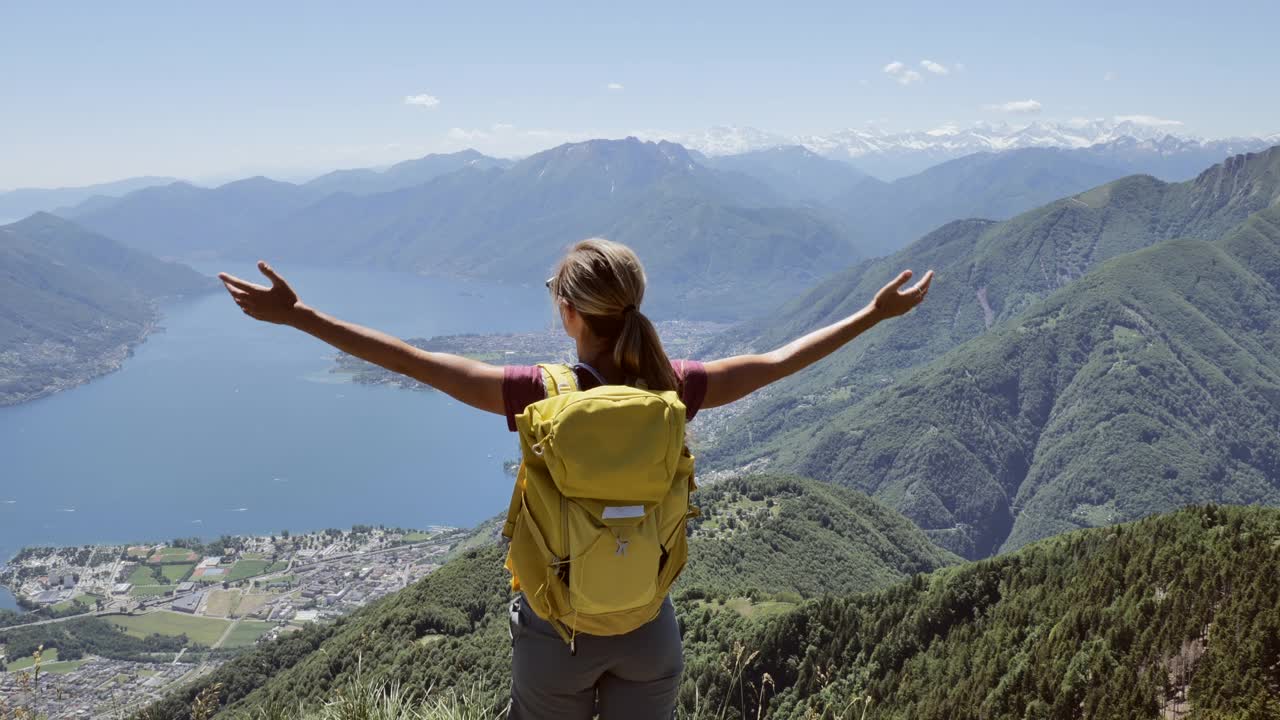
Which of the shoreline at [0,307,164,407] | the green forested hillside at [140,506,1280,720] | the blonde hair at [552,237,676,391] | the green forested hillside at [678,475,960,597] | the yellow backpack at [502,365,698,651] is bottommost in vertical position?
the shoreline at [0,307,164,407]

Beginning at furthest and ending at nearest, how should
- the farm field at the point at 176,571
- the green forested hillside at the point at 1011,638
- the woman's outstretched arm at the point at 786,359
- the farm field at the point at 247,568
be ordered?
1. the farm field at the point at 247,568
2. the farm field at the point at 176,571
3. the green forested hillside at the point at 1011,638
4. the woman's outstretched arm at the point at 786,359

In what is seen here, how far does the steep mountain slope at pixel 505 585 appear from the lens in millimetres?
25281

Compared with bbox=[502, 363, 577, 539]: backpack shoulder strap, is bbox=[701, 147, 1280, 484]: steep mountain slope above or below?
below

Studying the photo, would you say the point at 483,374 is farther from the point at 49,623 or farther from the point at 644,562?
the point at 49,623

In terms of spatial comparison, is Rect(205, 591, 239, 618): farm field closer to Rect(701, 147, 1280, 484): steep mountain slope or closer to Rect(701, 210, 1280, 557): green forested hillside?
Rect(701, 210, 1280, 557): green forested hillside

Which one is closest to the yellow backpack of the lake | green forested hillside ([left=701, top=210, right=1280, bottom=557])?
the lake

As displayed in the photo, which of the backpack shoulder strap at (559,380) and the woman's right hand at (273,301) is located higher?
the woman's right hand at (273,301)

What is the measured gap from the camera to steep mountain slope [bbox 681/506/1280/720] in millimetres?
10984

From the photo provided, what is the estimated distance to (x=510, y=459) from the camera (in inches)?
4461

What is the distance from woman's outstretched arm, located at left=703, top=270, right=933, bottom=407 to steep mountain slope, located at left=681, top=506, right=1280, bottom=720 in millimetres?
Answer: 1517

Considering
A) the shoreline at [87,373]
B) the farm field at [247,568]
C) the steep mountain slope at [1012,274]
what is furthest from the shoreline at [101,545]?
the shoreline at [87,373]

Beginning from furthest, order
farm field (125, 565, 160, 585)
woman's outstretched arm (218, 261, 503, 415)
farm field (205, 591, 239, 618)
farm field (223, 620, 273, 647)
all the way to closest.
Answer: farm field (125, 565, 160, 585)
farm field (205, 591, 239, 618)
farm field (223, 620, 273, 647)
woman's outstretched arm (218, 261, 503, 415)

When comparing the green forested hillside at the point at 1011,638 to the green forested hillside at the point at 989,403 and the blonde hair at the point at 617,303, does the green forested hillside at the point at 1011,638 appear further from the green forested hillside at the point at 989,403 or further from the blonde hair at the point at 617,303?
the green forested hillside at the point at 989,403

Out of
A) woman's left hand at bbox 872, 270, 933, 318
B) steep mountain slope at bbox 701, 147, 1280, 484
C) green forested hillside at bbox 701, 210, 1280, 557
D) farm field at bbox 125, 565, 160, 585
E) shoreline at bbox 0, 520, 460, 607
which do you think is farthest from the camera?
steep mountain slope at bbox 701, 147, 1280, 484
